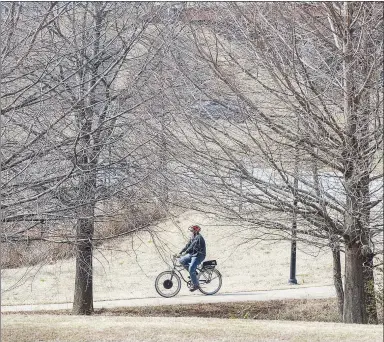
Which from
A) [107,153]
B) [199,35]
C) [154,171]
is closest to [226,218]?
[154,171]

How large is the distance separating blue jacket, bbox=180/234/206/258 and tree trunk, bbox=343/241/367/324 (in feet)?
6.57

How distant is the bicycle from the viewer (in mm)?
10648

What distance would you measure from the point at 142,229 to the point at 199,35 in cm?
268

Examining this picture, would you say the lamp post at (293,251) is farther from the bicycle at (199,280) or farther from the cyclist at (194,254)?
the cyclist at (194,254)

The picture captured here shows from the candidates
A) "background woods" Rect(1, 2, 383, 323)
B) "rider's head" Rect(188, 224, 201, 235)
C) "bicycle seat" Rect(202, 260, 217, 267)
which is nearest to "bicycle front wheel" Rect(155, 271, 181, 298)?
"bicycle seat" Rect(202, 260, 217, 267)

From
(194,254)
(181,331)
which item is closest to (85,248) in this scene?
(194,254)

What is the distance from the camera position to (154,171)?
9.10 metres

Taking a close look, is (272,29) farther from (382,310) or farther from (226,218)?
(382,310)

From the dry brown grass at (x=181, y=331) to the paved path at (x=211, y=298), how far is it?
7.89 feet

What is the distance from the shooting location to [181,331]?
757cm

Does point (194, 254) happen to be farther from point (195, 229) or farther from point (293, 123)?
point (293, 123)

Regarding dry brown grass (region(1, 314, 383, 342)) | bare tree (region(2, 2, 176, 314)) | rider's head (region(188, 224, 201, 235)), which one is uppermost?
bare tree (region(2, 2, 176, 314))

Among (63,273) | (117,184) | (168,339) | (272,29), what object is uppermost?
(272,29)

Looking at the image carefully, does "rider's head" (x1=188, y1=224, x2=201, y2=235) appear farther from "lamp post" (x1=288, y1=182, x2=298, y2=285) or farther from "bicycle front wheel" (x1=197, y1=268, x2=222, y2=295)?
"lamp post" (x1=288, y1=182, x2=298, y2=285)
